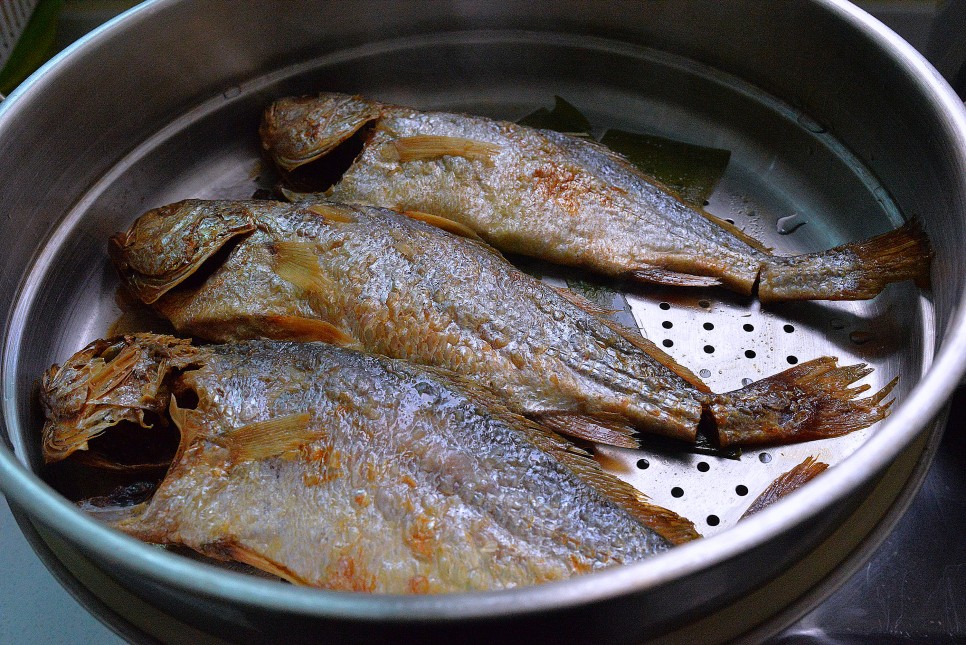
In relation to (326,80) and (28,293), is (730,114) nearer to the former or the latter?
(326,80)

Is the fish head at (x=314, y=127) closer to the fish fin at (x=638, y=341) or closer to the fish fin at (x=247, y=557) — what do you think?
the fish fin at (x=638, y=341)

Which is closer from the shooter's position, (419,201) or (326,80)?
(419,201)

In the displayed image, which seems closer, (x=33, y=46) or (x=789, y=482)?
(x=789, y=482)

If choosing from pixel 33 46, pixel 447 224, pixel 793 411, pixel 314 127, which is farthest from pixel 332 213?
pixel 33 46

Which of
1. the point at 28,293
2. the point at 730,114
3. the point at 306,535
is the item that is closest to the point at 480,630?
the point at 306,535

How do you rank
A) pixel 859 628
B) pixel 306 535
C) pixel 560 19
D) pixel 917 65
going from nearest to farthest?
1. pixel 306 535
2. pixel 859 628
3. pixel 917 65
4. pixel 560 19

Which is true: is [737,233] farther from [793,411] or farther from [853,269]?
[793,411]
